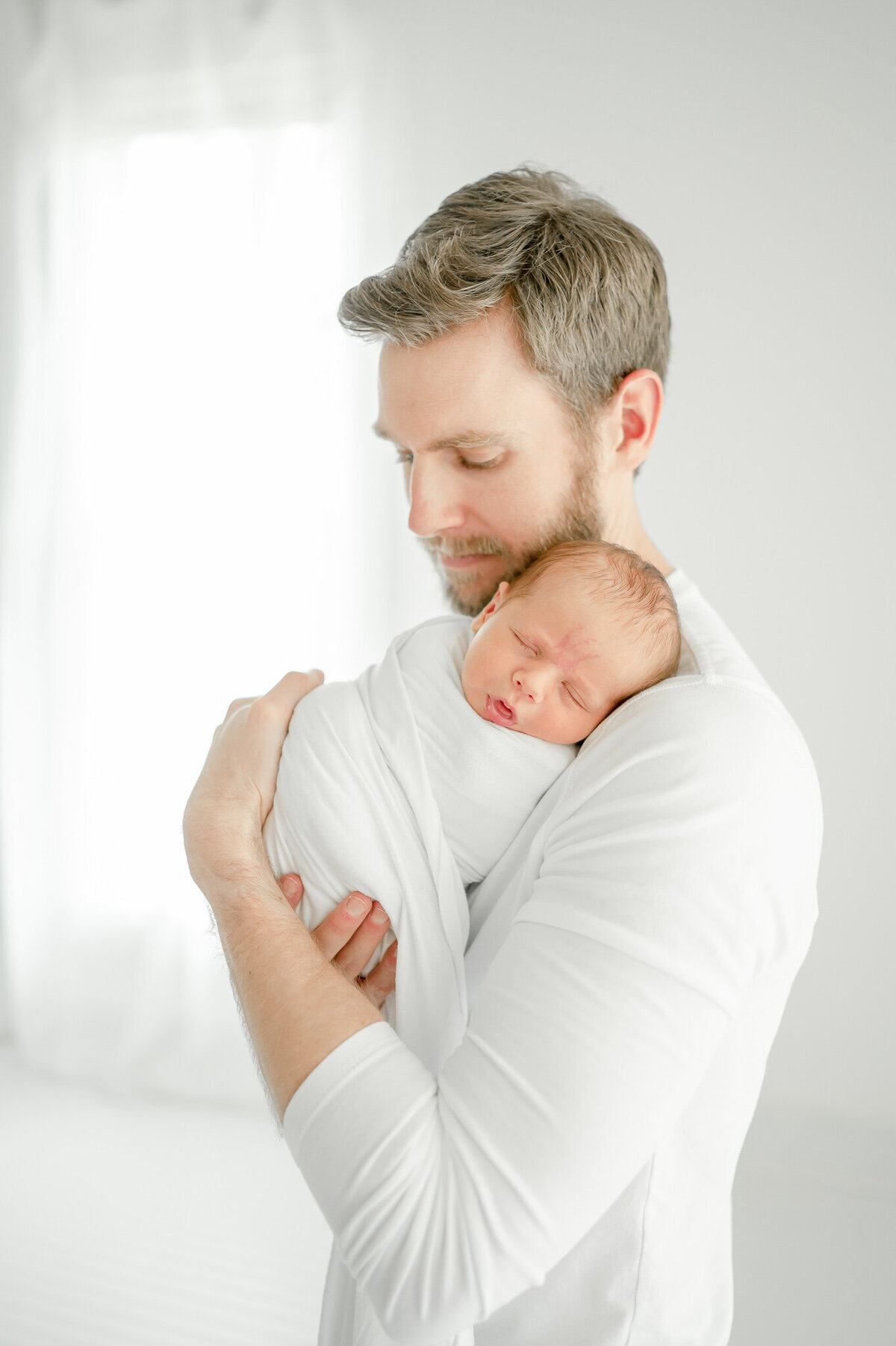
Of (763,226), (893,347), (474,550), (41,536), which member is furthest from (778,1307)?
(41,536)

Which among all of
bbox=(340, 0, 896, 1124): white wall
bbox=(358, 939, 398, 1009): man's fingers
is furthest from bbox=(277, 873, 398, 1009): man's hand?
bbox=(340, 0, 896, 1124): white wall

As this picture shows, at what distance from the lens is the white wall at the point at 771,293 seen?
2.26 m

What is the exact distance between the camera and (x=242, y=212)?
8.78ft

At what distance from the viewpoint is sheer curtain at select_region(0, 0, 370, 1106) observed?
2652mm

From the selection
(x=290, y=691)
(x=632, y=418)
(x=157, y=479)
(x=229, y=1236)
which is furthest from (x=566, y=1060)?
(x=157, y=479)

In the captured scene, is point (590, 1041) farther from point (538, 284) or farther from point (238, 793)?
point (538, 284)

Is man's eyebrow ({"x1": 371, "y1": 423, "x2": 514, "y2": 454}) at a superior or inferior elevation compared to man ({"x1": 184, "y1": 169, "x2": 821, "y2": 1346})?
superior

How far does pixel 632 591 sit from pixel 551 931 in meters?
0.43

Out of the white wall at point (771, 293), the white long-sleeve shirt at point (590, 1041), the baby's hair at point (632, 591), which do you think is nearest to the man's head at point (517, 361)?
the baby's hair at point (632, 591)

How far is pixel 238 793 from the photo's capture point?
1.07 m

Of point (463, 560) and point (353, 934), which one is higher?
point (463, 560)

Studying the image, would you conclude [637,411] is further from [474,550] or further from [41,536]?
[41,536]

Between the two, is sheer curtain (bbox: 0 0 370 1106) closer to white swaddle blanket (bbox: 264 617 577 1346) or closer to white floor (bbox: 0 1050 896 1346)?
white floor (bbox: 0 1050 896 1346)

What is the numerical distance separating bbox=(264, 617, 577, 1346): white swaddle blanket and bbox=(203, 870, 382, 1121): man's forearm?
86mm
